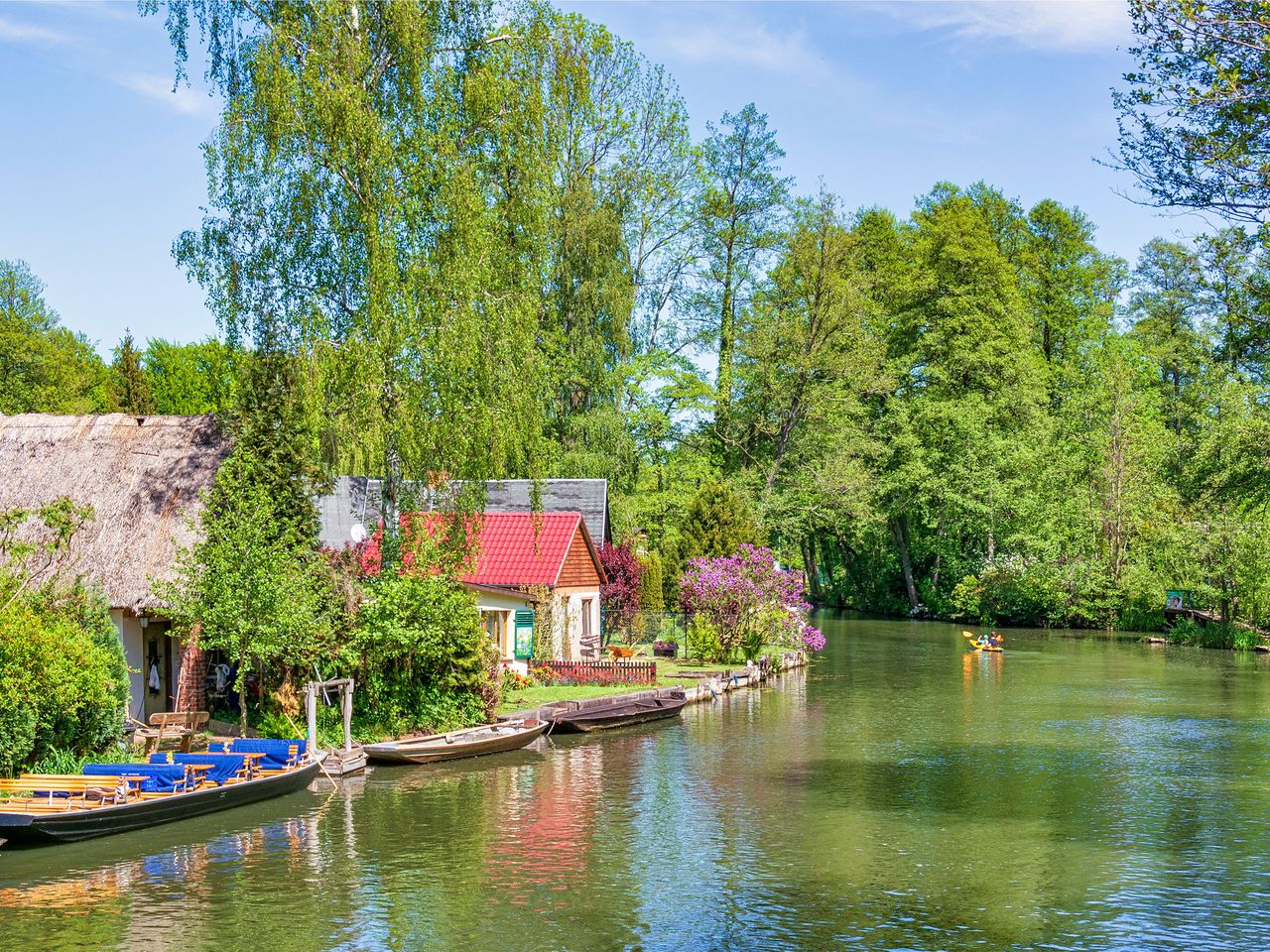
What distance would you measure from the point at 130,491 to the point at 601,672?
14847 mm

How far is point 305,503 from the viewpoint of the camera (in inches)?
1083

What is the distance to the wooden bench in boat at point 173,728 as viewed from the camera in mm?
22984

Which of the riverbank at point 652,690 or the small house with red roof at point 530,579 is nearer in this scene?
the riverbank at point 652,690

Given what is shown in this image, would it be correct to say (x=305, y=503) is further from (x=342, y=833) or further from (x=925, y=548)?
(x=925, y=548)

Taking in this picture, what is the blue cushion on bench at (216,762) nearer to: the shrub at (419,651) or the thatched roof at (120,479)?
the thatched roof at (120,479)

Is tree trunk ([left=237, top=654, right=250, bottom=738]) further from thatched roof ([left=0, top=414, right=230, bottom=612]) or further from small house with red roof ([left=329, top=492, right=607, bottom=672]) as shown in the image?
small house with red roof ([left=329, top=492, right=607, bottom=672])

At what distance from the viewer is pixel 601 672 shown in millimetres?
36625

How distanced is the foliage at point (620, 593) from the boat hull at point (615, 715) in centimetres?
1392

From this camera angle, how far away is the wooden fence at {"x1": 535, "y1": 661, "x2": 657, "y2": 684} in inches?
1436

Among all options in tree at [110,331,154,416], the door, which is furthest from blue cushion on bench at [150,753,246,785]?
tree at [110,331,154,416]

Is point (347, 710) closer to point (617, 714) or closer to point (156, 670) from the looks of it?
point (156, 670)

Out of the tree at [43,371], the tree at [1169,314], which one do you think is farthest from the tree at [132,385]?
the tree at [1169,314]

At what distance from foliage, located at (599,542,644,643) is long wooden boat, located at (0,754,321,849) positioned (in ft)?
81.1

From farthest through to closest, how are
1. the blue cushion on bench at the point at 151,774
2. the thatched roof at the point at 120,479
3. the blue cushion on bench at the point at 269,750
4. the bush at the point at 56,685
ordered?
the thatched roof at the point at 120,479 < the blue cushion on bench at the point at 269,750 < the blue cushion on bench at the point at 151,774 < the bush at the point at 56,685
